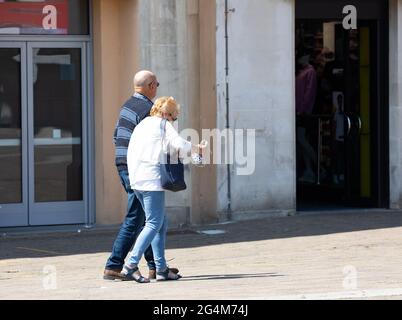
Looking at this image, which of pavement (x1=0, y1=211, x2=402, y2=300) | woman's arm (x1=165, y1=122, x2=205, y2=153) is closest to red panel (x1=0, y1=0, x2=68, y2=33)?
pavement (x1=0, y1=211, x2=402, y2=300)

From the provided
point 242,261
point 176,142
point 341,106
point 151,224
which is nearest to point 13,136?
point 242,261

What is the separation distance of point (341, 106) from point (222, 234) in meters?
4.09

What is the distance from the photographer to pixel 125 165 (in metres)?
10.3

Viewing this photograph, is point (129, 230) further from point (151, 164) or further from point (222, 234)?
point (222, 234)

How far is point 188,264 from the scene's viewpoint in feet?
37.3

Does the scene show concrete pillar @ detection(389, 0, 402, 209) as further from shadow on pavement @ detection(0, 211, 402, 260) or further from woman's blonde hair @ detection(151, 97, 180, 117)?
woman's blonde hair @ detection(151, 97, 180, 117)

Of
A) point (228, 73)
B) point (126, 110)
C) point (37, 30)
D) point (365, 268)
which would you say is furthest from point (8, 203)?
point (365, 268)

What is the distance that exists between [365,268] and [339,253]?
3.47ft

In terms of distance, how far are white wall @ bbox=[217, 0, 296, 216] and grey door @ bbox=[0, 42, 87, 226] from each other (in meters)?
1.91

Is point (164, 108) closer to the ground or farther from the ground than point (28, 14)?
closer to the ground

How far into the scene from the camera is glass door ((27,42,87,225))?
1418 cm

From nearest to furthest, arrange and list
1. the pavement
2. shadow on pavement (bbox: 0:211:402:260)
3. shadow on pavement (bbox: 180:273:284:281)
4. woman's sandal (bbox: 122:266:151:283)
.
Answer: the pavement, woman's sandal (bbox: 122:266:151:283), shadow on pavement (bbox: 180:273:284:281), shadow on pavement (bbox: 0:211:402:260)

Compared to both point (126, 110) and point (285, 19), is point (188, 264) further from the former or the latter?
point (285, 19)

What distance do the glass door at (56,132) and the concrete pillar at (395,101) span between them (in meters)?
4.40
